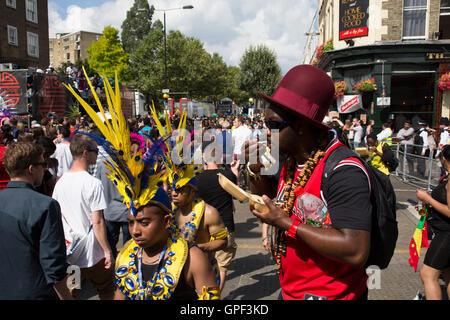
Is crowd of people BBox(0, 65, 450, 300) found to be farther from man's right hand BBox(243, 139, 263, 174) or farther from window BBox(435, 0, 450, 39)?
window BBox(435, 0, 450, 39)

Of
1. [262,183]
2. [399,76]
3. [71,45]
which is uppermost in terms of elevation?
[71,45]

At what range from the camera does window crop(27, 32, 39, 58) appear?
1069 inches

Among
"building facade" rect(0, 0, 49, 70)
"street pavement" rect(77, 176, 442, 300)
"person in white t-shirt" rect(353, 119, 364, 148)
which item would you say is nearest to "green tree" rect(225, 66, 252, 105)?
"building facade" rect(0, 0, 49, 70)

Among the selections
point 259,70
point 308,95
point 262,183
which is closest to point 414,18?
point 262,183

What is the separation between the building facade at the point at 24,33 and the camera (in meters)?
24.4

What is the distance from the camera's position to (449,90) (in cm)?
1645

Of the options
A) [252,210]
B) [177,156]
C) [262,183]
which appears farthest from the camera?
[177,156]

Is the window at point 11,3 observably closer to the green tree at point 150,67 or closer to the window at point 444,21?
the green tree at point 150,67

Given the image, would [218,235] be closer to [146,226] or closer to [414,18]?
[146,226]

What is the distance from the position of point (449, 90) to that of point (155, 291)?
1823cm

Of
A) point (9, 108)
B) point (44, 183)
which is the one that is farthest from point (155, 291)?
point (9, 108)

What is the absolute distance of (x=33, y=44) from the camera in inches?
1094

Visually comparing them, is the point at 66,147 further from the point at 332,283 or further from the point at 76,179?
the point at 332,283

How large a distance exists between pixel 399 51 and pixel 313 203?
17.2 m
